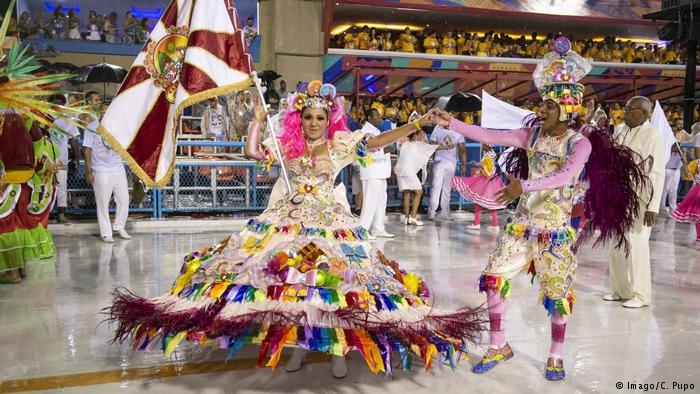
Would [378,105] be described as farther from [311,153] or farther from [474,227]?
[311,153]

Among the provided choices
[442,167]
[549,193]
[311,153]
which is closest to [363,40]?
[442,167]

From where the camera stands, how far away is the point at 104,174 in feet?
31.9

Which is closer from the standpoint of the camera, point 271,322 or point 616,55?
point 271,322

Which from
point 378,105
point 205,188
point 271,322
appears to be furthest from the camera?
point 378,105

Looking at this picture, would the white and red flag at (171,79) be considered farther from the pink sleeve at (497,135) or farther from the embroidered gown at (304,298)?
the pink sleeve at (497,135)

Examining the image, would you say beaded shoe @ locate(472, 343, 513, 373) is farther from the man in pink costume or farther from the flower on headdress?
the flower on headdress

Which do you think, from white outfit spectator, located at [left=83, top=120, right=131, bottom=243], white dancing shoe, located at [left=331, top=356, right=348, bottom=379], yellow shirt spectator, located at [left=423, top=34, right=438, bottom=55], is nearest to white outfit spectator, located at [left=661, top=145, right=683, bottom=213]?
yellow shirt spectator, located at [left=423, top=34, right=438, bottom=55]

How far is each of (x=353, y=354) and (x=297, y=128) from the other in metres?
1.63

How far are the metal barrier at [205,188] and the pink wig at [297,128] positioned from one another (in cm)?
672

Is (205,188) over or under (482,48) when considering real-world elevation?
under

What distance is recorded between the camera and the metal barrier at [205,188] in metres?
11.7

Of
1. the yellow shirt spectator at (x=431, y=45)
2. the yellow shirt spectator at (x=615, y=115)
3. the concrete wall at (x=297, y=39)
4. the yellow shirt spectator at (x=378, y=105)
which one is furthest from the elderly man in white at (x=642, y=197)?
the yellow shirt spectator at (x=615, y=115)

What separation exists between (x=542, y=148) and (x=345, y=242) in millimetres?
1419

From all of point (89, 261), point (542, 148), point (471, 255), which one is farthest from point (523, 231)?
point (89, 261)
